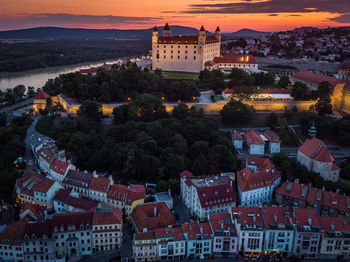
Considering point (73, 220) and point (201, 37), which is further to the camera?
point (201, 37)

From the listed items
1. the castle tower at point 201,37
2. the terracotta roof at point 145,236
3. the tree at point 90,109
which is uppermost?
the castle tower at point 201,37

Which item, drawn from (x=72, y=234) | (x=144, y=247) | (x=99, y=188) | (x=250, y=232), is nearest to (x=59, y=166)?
(x=99, y=188)

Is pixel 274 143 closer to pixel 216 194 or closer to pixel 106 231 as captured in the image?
pixel 216 194

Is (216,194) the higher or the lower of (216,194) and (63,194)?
the higher

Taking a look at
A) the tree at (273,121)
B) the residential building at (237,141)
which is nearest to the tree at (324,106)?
the tree at (273,121)

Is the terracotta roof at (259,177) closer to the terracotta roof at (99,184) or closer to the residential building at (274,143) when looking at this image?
the residential building at (274,143)

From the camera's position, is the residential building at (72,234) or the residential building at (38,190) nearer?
the residential building at (72,234)

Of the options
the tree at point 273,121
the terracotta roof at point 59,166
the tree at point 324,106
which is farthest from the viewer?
the tree at point 324,106
